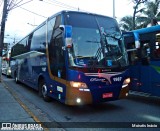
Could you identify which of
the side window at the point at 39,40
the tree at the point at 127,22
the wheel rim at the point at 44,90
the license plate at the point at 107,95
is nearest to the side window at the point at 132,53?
the license plate at the point at 107,95

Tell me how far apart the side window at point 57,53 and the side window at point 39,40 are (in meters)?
1.07

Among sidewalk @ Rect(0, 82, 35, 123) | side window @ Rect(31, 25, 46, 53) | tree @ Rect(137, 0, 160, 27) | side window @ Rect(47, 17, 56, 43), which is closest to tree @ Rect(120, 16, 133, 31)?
tree @ Rect(137, 0, 160, 27)

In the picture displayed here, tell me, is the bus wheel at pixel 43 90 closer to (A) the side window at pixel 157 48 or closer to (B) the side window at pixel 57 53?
(B) the side window at pixel 57 53

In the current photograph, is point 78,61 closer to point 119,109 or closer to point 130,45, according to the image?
point 119,109

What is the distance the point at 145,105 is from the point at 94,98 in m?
2.70

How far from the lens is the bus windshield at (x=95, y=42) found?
798cm

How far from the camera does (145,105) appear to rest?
9.80 m

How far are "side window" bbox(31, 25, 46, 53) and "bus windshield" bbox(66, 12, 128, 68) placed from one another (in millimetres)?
2417

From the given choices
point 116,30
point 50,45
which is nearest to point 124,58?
point 116,30

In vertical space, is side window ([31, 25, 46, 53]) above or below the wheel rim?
above

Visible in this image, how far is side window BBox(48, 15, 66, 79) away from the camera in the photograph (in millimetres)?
8374

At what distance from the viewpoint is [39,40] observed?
37.5 ft

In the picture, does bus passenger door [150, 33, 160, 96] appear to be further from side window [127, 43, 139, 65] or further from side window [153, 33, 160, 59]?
side window [127, 43, 139, 65]

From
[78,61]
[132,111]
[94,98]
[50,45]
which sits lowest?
[132,111]
